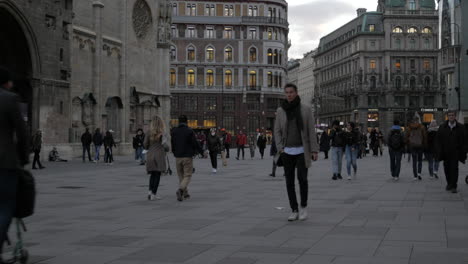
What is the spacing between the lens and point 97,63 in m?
38.3

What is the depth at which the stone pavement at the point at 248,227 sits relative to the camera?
23.2ft

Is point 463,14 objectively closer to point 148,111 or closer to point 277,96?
point 277,96

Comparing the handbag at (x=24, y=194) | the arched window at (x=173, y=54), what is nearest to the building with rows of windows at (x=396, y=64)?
the arched window at (x=173, y=54)

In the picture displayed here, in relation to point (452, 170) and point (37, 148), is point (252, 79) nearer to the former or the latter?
point (37, 148)

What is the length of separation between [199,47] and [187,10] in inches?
219

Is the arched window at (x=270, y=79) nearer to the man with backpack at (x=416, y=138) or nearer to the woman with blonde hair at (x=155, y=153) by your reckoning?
the man with backpack at (x=416, y=138)

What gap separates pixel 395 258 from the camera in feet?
22.4

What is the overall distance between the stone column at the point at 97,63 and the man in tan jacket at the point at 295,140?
2924 cm

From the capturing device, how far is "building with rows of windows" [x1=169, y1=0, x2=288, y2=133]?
87.3m

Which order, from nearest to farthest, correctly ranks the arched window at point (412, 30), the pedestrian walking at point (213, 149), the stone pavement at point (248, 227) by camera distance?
the stone pavement at point (248, 227) → the pedestrian walking at point (213, 149) → the arched window at point (412, 30)

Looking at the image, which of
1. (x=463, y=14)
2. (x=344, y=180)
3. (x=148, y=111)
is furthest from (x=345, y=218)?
(x=463, y=14)

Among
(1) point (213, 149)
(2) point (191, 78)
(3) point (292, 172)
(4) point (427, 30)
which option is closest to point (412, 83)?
(4) point (427, 30)

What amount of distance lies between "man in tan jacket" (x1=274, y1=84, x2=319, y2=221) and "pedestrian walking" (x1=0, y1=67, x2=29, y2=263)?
5.02 meters

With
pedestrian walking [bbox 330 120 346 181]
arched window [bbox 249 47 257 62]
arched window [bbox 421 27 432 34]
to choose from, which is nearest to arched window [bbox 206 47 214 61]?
arched window [bbox 249 47 257 62]
